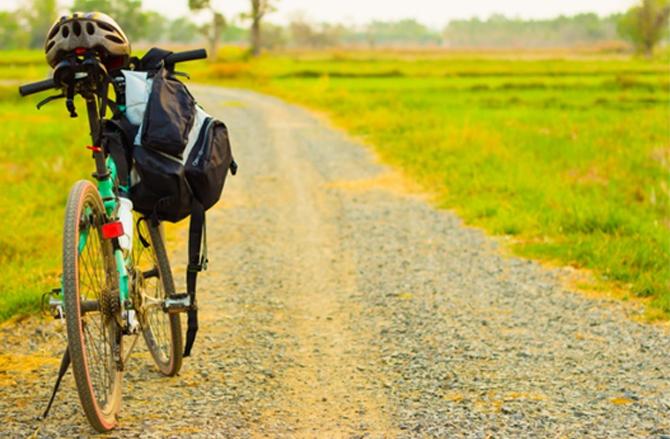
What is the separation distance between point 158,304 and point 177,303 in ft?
0.40

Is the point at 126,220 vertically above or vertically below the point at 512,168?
above

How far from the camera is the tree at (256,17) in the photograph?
242 feet

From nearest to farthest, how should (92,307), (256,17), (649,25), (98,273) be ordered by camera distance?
(92,307)
(98,273)
(256,17)
(649,25)

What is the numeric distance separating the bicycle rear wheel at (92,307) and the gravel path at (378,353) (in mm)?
231

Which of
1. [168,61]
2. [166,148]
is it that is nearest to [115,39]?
[168,61]

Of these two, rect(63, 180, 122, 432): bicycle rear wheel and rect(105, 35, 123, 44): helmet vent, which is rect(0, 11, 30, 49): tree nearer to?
rect(105, 35, 123, 44): helmet vent

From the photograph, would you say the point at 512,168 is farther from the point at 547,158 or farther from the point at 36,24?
the point at 36,24

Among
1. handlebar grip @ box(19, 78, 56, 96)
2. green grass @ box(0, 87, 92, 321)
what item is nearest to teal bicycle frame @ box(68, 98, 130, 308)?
handlebar grip @ box(19, 78, 56, 96)

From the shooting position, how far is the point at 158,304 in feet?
15.9

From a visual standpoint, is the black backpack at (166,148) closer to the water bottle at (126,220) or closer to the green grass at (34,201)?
the water bottle at (126,220)

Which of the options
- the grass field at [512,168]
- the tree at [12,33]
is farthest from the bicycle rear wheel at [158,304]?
the tree at [12,33]

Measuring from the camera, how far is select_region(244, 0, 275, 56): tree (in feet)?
242

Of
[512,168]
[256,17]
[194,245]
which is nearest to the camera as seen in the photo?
[194,245]

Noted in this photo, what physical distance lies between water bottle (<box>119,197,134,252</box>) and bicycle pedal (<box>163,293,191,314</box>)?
0.41 meters
